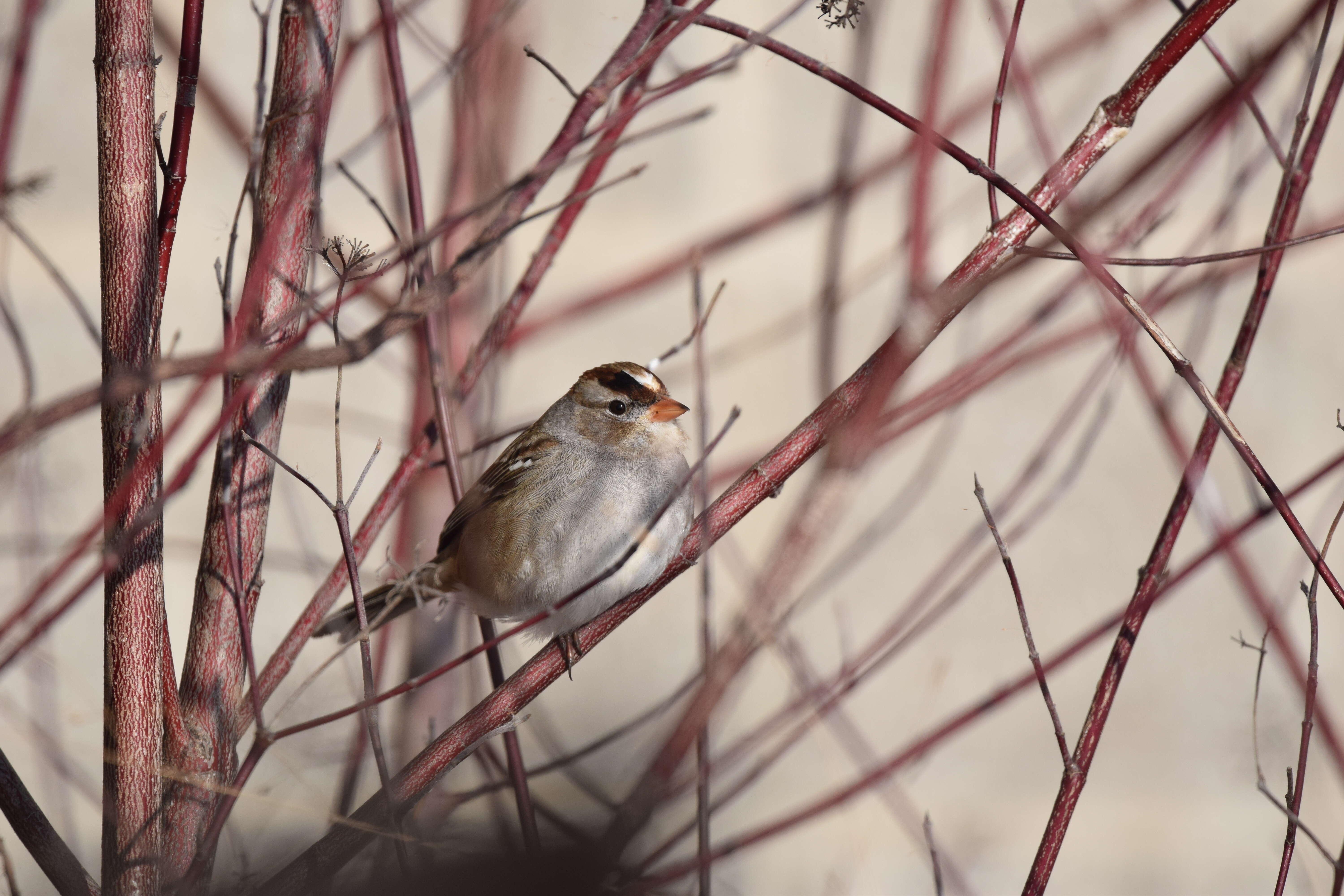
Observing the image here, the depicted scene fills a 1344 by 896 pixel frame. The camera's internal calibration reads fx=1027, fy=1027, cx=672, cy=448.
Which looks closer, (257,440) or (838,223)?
(838,223)

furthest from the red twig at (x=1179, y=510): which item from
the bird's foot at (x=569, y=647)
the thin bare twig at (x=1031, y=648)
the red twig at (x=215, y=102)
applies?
the red twig at (x=215, y=102)

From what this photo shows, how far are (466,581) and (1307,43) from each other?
1149 mm

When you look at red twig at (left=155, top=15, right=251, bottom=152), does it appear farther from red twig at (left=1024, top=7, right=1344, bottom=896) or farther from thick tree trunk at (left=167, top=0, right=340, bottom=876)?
red twig at (left=1024, top=7, right=1344, bottom=896)

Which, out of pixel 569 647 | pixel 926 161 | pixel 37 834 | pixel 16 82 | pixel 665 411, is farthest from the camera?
pixel 665 411

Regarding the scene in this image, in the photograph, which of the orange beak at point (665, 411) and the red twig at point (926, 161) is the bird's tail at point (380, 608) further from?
the red twig at point (926, 161)

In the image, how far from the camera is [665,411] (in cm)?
133

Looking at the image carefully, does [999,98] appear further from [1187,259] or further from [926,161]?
[926,161]

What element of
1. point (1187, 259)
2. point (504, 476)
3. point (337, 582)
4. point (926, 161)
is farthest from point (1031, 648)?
point (504, 476)

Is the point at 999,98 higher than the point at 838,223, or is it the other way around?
the point at 999,98

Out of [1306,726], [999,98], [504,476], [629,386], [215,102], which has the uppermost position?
[215,102]

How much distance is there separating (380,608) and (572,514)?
299mm

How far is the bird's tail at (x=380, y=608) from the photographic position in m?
0.93

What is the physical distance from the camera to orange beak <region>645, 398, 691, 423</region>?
1326 millimetres

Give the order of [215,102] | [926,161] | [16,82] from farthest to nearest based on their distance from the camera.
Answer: [215,102] → [16,82] → [926,161]
